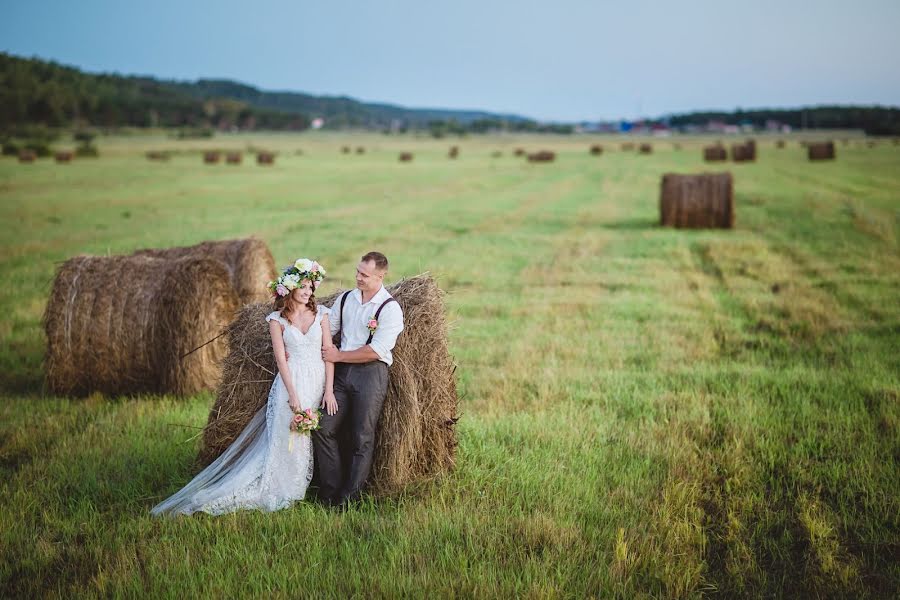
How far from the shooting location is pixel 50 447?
6520mm

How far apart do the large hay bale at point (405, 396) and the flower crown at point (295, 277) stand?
0.68 meters

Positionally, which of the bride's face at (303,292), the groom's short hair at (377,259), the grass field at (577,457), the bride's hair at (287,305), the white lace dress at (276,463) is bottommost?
the grass field at (577,457)

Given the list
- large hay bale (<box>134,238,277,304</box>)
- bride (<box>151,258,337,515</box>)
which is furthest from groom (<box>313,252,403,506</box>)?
large hay bale (<box>134,238,277,304</box>)

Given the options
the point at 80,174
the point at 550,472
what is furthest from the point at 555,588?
the point at 80,174

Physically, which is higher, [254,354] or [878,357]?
[254,354]

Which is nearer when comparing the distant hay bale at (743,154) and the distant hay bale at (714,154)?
the distant hay bale at (743,154)

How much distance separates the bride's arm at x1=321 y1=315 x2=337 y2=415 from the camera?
535 centimetres

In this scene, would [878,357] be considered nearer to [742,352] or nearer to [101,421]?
[742,352]

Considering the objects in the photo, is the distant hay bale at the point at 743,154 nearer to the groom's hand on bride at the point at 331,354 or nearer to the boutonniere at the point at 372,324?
the boutonniere at the point at 372,324

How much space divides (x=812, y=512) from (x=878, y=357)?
4.44 meters

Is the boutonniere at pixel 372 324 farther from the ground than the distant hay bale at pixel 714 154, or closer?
closer

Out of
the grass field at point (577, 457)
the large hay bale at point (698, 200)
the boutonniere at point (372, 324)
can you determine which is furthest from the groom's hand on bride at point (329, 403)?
the large hay bale at point (698, 200)

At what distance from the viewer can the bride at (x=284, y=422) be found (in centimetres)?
518

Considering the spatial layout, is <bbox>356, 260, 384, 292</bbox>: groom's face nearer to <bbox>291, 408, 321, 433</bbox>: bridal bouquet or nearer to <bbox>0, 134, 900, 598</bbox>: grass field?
<bbox>291, 408, 321, 433</bbox>: bridal bouquet
